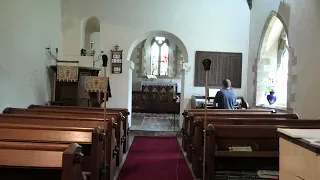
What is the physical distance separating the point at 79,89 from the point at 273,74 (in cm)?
564

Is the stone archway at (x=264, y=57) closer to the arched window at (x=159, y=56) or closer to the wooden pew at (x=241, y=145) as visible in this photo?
the wooden pew at (x=241, y=145)

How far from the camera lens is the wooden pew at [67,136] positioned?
3.46m

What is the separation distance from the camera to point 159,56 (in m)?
18.1

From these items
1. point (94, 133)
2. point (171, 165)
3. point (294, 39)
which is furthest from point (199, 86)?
point (94, 133)

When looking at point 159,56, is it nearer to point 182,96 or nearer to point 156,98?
point 156,98

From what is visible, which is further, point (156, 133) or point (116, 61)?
point (116, 61)

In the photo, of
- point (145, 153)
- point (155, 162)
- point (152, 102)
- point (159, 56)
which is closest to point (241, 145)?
point (155, 162)

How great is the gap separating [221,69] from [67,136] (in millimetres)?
7501

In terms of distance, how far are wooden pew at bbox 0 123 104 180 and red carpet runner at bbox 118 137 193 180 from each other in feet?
4.30

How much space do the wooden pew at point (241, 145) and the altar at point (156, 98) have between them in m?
10.6

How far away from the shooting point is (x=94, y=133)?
135 inches

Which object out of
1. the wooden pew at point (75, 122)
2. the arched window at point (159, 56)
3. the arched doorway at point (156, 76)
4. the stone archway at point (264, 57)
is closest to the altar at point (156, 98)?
the arched doorway at point (156, 76)

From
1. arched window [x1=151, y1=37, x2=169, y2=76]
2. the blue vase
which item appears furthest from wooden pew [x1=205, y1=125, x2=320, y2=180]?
arched window [x1=151, y1=37, x2=169, y2=76]

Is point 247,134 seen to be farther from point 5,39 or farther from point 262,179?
point 5,39
